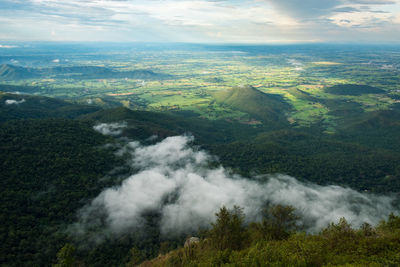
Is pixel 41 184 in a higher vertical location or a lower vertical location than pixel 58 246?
higher

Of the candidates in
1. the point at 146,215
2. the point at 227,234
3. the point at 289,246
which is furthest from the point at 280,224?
the point at 146,215

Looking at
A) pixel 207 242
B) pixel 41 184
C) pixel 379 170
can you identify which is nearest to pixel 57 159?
Result: pixel 41 184

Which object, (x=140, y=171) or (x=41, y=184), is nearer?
(x=41, y=184)

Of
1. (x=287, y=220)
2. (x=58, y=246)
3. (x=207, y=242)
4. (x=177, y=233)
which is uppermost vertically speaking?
(x=287, y=220)

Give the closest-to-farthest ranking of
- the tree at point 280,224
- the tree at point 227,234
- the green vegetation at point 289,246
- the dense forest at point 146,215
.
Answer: the green vegetation at point 289,246, the dense forest at point 146,215, the tree at point 227,234, the tree at point 280,224

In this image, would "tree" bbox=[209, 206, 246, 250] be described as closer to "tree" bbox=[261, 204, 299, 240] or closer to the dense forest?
the dense forest

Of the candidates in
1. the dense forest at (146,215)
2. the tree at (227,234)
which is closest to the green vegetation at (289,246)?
the tree at (227,234)

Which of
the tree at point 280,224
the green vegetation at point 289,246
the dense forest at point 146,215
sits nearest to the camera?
the green vegetation at point 289,246

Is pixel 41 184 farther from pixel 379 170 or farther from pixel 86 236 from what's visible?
pixel 379 170

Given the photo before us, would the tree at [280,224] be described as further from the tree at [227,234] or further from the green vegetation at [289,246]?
the tree at [227,234]
